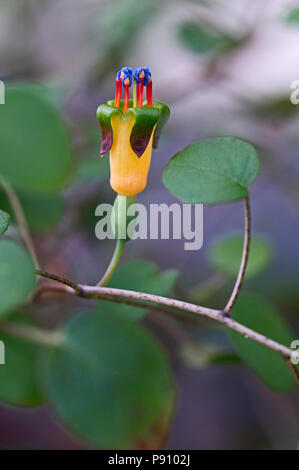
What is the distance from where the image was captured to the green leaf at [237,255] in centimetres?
67

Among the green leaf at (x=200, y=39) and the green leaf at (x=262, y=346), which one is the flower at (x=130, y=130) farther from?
the green leaf at (x=200, y=39)

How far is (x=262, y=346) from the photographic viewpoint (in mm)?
520

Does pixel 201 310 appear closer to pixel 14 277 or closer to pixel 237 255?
pixel 14 277

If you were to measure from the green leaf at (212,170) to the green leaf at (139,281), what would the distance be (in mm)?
122

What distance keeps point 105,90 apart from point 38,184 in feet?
2.95

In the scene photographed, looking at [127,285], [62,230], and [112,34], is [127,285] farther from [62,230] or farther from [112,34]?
[112,34]

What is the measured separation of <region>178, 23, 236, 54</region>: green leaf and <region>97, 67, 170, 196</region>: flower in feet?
1.87

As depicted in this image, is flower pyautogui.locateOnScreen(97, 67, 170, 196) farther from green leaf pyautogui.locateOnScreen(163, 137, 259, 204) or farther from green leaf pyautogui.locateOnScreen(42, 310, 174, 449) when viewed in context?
green leaf pyautogui.locateOnScreen(42, 310, 174, 449)

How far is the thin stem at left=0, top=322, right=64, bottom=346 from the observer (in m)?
0.61

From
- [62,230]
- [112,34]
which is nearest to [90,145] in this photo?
[62,230]

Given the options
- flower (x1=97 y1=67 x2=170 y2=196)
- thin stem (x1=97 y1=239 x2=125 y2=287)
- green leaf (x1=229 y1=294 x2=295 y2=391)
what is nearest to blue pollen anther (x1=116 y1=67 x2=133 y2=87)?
flower (x1=97 y1=67 x2=170 y2=196)

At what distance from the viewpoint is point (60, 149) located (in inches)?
17.2

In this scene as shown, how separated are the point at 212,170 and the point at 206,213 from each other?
1.06 m

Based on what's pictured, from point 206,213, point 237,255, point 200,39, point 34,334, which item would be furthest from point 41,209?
point 206,213
